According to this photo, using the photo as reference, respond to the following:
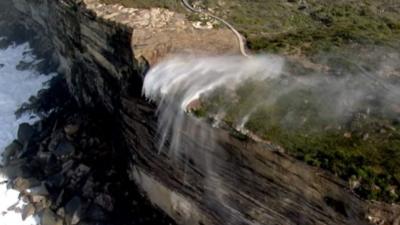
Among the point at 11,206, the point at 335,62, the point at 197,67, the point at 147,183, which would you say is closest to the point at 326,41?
the point at 335,62

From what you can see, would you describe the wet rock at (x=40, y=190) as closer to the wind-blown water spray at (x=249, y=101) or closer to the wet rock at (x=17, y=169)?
the wet rock at (x=17, y=169)

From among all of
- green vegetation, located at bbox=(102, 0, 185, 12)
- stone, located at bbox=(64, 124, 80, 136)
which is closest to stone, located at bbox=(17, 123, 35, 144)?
stone, located at bbox=(64, 124, 80, 136)

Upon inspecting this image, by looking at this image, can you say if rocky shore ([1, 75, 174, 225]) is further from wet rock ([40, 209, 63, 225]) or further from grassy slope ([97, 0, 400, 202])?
grassy slope ([97, 0, 400, 202])

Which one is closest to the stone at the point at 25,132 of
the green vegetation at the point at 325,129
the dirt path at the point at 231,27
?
the dirt path at the point at 231,27

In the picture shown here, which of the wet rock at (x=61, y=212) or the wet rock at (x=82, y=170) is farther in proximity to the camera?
the wet rock at (x=82, y=170)

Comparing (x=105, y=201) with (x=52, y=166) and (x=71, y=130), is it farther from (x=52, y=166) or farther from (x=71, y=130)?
(x=71, y=130)

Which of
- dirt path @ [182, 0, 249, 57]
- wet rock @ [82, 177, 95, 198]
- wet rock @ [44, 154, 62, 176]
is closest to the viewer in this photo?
wet rock @ [82, 177, 95, 198]

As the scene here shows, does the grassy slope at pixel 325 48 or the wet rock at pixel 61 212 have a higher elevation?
the grassy slope at pixel 325 48
